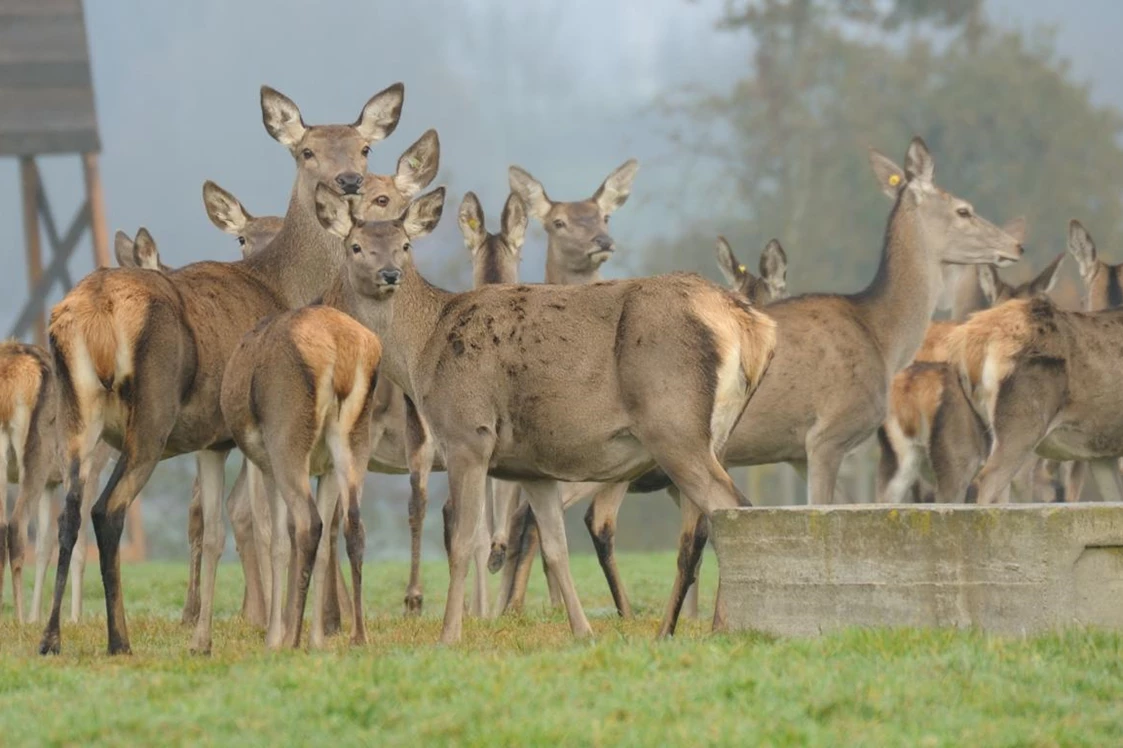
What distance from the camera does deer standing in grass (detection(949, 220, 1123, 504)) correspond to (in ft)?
41.5

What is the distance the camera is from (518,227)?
1450 cm

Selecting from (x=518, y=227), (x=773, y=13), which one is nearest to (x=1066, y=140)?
(x=773, y=13)

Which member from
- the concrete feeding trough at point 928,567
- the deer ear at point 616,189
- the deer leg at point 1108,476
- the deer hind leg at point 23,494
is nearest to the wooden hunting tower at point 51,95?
the deer ear at point 616,189

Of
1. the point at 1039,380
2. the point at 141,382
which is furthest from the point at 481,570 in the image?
the point at 1039,380

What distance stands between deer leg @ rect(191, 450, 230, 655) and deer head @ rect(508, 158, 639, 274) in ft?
16.8

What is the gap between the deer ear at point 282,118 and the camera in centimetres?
1217

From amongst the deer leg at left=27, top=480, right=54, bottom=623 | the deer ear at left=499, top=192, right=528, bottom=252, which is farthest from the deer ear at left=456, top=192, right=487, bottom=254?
the deer leg at left=27, top=480, right=54, bottom=623

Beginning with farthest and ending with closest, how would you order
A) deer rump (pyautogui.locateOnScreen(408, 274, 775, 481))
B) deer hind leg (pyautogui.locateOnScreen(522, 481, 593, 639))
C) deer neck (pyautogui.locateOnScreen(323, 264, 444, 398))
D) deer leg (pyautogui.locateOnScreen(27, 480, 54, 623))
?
deer leg (pyautogui.locateOnScreen(27, 480, 54, 623)) → deer hind leg (pyautogui.locateOnScreen(522, 481, 593, 639)) → deer neck (pyautogui.locateOnScreen(323, 264, 444, 398)) → deer rump (pyautogui.locateOnScreen(408, 274, 775, 481))

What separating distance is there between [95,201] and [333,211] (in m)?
17.8

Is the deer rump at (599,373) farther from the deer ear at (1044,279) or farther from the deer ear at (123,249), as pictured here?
the deer ear at (1044,279)

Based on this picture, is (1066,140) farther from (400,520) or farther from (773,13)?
(400,520)

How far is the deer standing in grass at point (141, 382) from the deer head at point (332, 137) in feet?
3.54

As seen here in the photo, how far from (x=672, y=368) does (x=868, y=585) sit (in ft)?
4.72

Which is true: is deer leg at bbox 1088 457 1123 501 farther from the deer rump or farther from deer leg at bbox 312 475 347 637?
deer leg at bbox 312 475 347 637
